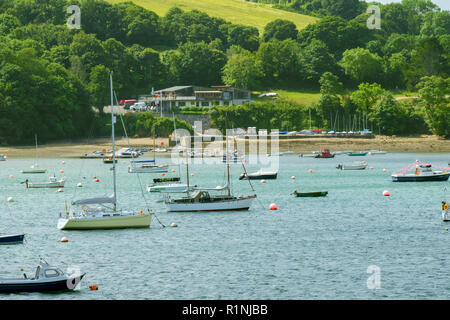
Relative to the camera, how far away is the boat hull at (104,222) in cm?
5084

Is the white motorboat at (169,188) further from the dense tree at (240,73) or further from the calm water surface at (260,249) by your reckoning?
the dense tree at (240,73)

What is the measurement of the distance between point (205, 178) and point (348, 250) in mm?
56256

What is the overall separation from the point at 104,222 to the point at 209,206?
11.3 metres

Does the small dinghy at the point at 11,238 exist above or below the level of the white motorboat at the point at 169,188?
above

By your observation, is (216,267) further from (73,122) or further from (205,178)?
(73,122)

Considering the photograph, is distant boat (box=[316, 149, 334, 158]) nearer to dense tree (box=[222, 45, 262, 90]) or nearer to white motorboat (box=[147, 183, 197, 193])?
dense tree (box=[222, 45, 262, 90])

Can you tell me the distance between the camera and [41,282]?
31891 millimetres

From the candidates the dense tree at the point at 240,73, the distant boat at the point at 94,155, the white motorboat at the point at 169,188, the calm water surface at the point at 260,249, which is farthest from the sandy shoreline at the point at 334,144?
the calm water surface at the point at 260,249

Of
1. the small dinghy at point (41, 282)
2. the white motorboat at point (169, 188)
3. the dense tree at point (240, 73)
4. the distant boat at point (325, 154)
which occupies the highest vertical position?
the dense tree at point (240, 73)

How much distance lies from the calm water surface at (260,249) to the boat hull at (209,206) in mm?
749

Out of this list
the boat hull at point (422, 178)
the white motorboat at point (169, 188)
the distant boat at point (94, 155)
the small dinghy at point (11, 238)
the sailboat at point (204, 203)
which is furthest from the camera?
the distant boat at point (94, 155)

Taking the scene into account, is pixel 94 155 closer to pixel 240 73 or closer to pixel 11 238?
pixel 240 73

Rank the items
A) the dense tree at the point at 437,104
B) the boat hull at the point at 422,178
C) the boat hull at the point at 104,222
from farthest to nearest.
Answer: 1. the dense tree at the point at 437,104
2. the boat hull at the point at 422,178
3. the boat hull at the point at 104,222

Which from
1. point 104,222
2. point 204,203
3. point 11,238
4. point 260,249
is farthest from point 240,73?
point 11,238
